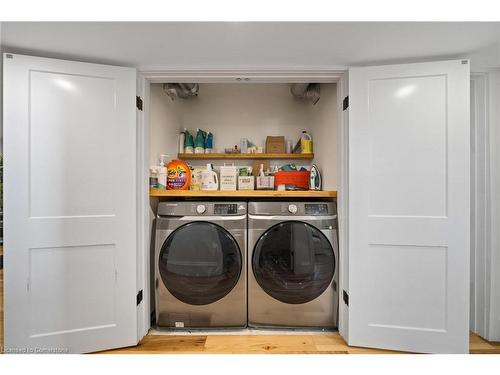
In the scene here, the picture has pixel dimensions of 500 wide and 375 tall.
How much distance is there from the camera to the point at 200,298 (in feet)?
5.50

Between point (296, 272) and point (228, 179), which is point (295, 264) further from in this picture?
point (228, 179)

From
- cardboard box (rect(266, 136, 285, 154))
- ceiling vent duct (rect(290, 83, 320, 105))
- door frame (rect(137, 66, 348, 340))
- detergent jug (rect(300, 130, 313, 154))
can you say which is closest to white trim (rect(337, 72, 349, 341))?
door frame (rect(137, 66, 348, 340))

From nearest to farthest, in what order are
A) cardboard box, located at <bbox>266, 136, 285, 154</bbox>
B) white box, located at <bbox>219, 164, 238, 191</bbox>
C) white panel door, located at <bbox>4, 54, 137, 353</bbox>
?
1. white panel door, located at <bbox>4, 54, 137, 353</bbox>
2. white box, located at <bbox>219, 164, 238, 191</bbox>
3. cardboard box, located at <bbox>266, 136, 285, 154</bbox>

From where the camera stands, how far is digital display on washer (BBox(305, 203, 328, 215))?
1.70 metres

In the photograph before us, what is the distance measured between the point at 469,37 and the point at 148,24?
160cm

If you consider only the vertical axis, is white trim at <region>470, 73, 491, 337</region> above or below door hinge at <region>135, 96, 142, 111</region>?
below

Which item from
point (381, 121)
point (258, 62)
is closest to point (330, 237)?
point (381, 121)

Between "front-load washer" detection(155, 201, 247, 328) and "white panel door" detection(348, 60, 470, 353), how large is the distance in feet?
2.52

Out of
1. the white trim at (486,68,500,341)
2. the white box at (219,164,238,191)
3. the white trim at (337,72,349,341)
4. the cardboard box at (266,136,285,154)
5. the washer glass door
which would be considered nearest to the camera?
the white trim at (486,68,500,341)

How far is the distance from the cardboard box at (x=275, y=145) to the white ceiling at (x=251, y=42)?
0.93m

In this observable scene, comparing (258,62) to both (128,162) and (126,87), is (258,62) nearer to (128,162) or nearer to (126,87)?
(126,87)

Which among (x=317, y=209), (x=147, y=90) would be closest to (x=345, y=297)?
(x=317, y=209)

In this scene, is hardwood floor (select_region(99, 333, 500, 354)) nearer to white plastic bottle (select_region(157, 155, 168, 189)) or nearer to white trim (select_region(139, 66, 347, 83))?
white plastic bottle (select_region(157, 155, 168, 189))

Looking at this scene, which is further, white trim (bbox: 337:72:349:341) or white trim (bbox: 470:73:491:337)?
white trim (bbox: 337:72:349:341)
